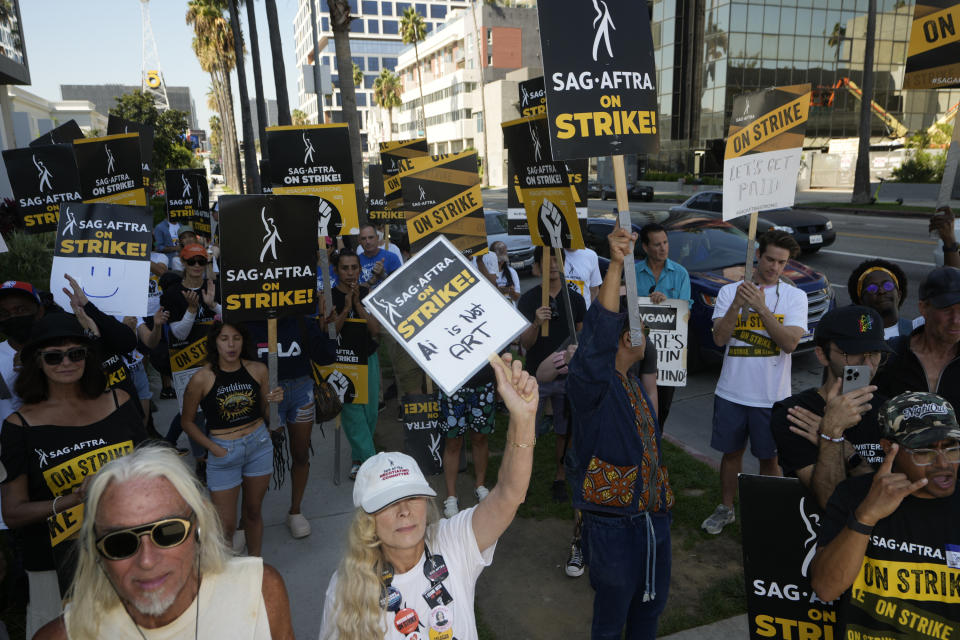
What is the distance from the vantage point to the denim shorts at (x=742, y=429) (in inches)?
173

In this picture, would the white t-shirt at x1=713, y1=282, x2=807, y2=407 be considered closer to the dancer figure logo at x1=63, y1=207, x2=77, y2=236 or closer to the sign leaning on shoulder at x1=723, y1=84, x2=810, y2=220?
the sign leaning on shoulder at x1=723, y1=84, x2=810, y2=220

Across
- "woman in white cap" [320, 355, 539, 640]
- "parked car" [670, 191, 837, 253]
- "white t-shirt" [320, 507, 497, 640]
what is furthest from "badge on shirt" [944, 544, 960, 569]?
"parked car" [670, 191, 837, 253]

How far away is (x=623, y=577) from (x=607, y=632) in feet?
0.97

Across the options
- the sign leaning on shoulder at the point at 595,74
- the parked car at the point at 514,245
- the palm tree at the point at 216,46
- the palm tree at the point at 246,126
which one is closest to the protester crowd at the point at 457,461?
the sign leaning on shoulder at the point at 595,74

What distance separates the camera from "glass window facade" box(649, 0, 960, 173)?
40.7m

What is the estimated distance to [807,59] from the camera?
4181 cm

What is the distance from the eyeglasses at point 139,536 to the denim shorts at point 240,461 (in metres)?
2.19

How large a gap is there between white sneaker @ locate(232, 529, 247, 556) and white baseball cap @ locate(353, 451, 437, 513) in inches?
108

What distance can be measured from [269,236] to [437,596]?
9.45 ft

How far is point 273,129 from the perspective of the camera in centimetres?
593

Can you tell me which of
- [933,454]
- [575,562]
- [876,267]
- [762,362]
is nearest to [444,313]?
[933,454]

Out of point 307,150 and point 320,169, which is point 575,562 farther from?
point 307,150

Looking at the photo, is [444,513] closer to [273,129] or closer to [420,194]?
[420,194]

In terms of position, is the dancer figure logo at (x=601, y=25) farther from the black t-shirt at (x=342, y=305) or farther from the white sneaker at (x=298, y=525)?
the white sneaker at (x=298, y=525)
